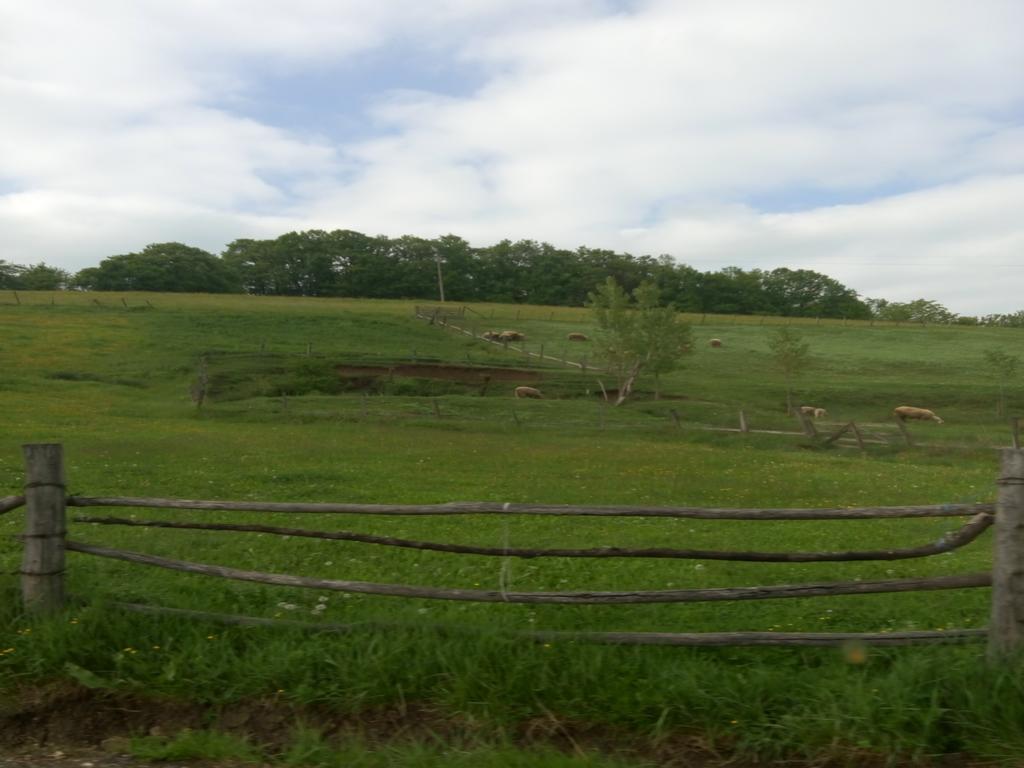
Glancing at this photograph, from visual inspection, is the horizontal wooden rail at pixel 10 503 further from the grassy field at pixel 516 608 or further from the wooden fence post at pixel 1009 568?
the wooden fence post at pixel 1009 568

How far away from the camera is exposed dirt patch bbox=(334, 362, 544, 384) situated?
47375 mm

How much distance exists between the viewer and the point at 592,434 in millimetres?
31594

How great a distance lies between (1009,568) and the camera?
16.4ft

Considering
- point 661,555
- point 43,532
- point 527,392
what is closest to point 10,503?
point 43,532

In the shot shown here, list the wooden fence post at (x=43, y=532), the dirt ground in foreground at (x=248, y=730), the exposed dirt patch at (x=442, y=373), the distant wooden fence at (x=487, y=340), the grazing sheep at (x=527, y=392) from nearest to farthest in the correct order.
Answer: the dirt ground in foreground at (x=248, y=730) < the wooden fence post at (x=43, y=532) < the grazing sheep at (x=527, y=392) < the exposed dirt patch at (x=442, y=373) < the distant wooden fence at (x=487, y=340)

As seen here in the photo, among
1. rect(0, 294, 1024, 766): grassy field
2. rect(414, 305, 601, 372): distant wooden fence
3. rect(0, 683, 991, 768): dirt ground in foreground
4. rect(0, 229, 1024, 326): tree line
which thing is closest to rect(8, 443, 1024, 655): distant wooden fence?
rect(0, 294, 1024, 766): grassy field

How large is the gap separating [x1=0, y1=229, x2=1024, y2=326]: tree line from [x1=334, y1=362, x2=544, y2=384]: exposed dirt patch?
234 feet

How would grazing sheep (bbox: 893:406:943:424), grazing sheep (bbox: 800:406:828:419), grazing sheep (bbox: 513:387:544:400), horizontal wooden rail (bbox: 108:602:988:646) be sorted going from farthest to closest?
1. grazing sheep (bbox: 513:387:544:400)
2. grazing sheep (bbox: 893:406:943:424)
3. grazing sheep (bbox: 800:406:828:419)
4. horizontal wooden rail (bbox: 108:602:988:646)

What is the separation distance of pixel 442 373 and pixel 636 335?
1100cm

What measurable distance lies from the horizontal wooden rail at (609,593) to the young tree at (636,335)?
39116 mm

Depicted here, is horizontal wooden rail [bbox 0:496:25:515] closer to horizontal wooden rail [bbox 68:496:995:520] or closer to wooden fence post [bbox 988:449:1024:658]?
horizontal wooden rail [bbox 68:496:995:520]

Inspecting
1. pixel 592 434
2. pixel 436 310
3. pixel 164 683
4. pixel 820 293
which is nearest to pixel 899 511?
pixel 164 683

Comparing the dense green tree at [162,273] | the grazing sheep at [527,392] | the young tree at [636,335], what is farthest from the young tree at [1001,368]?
the dense green tree at [162,273]

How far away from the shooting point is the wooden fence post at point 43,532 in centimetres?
593
